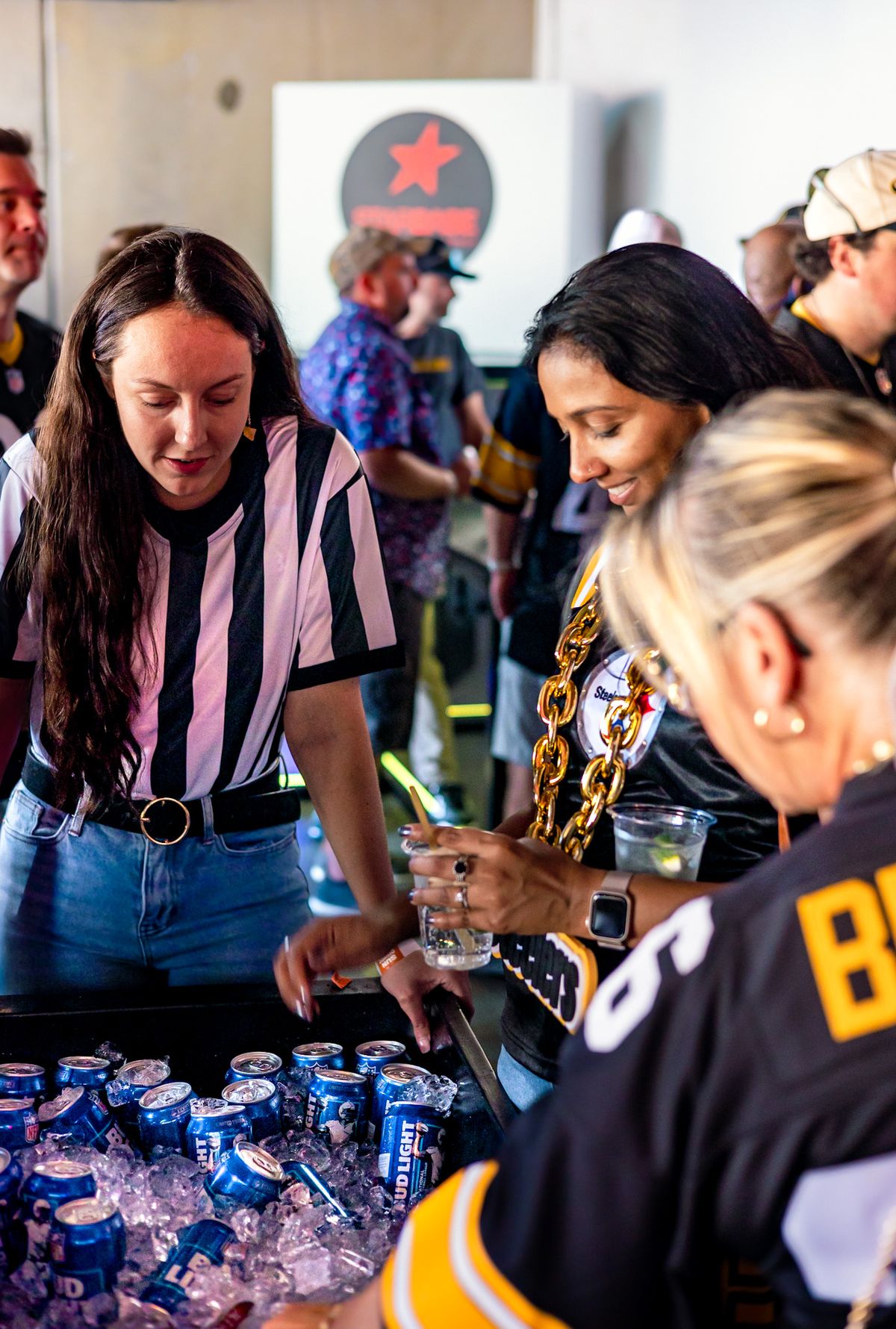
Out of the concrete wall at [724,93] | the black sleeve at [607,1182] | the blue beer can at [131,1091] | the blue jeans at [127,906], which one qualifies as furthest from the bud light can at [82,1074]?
the concrete wall at [724,93]

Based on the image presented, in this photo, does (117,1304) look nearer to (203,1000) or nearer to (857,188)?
(203,1000)

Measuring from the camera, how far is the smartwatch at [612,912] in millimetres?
1246

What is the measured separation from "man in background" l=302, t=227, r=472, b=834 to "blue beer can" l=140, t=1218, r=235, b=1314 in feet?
9.52

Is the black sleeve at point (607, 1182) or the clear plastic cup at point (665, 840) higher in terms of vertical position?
the black sleeve at point (607, 1182)

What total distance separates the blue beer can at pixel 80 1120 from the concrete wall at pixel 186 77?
572 cm

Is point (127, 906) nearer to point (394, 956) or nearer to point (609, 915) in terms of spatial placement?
point (394, 956)

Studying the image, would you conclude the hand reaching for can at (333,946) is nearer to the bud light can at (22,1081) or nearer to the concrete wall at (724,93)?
the bud light can at (22,1081)

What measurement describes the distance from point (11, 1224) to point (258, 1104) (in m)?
0.27

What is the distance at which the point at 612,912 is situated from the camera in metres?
1.25

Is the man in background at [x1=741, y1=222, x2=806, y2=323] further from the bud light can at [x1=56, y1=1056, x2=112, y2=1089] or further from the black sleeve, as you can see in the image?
the black sleeve

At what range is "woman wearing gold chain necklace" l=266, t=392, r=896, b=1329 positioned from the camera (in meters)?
0.72

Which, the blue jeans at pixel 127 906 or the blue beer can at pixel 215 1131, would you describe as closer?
the blue beer can at pixel 215 1131

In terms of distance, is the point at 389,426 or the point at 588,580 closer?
the point at 588,580

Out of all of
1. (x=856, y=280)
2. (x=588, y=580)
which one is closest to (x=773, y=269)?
(x=856, y=280)
